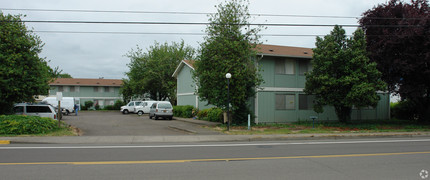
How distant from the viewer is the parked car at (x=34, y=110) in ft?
62.5

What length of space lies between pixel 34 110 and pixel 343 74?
19874mm

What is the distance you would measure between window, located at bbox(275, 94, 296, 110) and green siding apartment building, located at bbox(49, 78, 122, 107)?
36885 millimetres

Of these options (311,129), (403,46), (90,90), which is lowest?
(311,129)

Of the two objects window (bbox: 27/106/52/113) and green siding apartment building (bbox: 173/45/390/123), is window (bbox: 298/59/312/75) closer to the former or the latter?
green siding apartment building (bbox: 173/45/390/123)

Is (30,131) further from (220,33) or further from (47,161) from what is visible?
(220,33)

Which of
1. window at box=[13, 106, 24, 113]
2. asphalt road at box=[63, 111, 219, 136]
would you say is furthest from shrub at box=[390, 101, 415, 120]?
window at box=[13, 106, 24, 113]

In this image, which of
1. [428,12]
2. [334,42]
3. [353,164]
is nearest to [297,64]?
[334,42]

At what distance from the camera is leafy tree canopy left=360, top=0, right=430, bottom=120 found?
1869 cm

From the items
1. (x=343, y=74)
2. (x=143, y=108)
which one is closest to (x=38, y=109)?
(x=143, y=108)

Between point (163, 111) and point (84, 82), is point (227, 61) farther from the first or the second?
point (84, 82)

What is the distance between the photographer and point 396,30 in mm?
20219

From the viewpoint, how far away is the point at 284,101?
22.5 meters

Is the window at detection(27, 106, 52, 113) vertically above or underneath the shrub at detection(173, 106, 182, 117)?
above

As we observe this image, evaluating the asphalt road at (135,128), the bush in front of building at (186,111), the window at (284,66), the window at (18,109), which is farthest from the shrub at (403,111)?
the window at (18,109)
